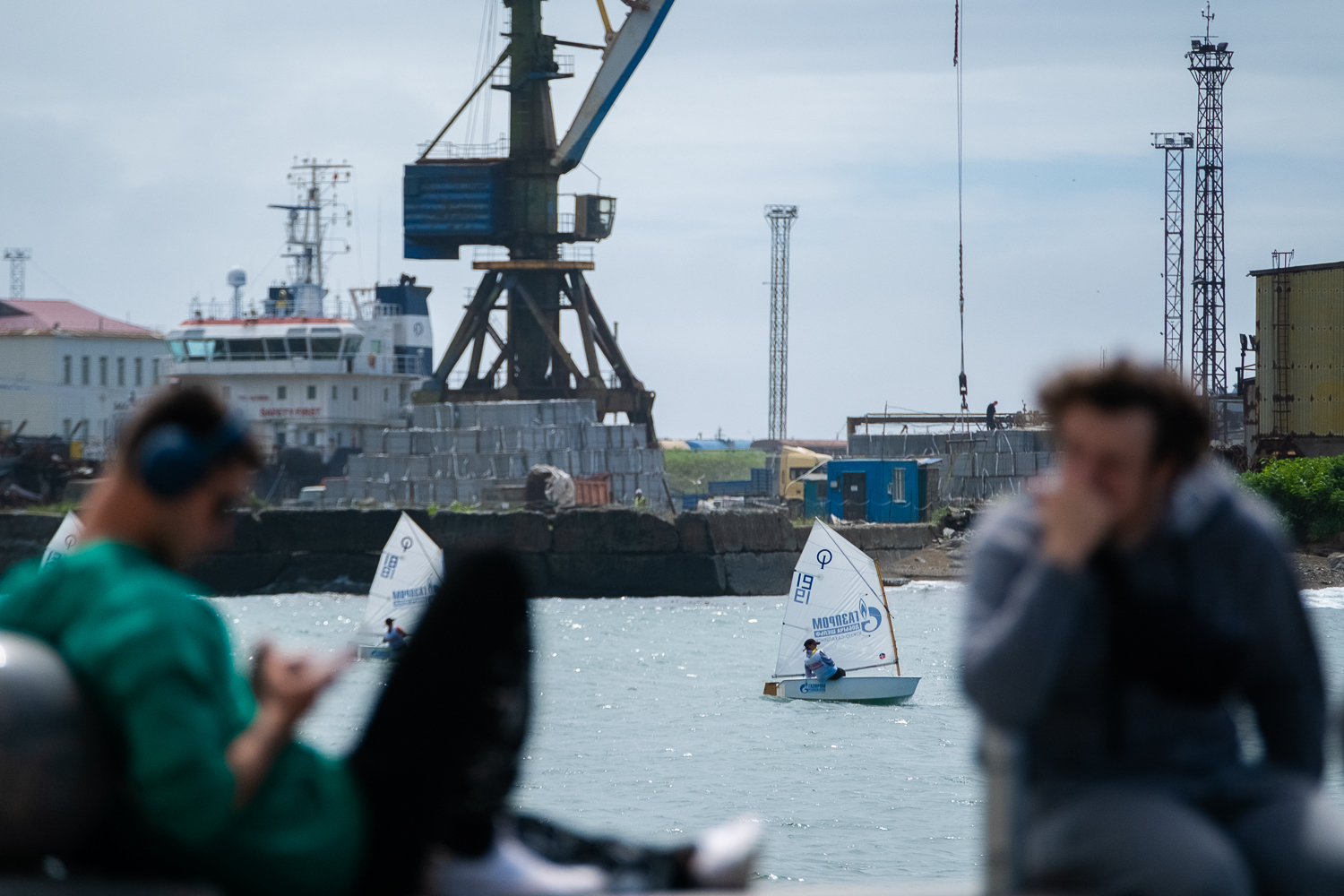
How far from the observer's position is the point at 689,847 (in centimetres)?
294

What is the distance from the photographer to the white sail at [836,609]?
24.5 metres

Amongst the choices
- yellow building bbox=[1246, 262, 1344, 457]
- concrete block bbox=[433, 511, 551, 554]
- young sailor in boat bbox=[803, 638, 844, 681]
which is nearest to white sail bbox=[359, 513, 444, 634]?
young sailor in boat bbox=[803, 638, 844, 681]

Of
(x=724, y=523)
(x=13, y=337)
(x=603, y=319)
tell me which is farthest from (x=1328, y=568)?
(x=13, y=337)

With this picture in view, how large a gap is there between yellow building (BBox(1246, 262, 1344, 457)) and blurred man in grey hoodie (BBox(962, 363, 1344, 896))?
163 ft

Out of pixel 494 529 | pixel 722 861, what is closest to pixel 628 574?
pixel 494 529

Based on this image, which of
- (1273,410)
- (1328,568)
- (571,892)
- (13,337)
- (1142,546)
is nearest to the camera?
(1142,546)

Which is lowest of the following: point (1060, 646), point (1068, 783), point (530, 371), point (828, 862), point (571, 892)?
point (828, 862)

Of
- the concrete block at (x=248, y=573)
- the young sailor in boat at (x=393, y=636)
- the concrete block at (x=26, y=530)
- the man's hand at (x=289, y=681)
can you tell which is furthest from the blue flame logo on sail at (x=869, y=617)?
the concrete block at (x=26, y=530)

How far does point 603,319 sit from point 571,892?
59.1 meters

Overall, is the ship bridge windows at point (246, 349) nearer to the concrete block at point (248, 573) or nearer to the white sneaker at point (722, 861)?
the concrete block at point (248, 573)

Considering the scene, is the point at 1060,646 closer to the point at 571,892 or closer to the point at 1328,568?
the point at 571,892

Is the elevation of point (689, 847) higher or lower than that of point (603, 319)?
lower

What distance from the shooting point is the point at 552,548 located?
47.4 meters

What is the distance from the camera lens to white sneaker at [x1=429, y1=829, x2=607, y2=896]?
110 inches
